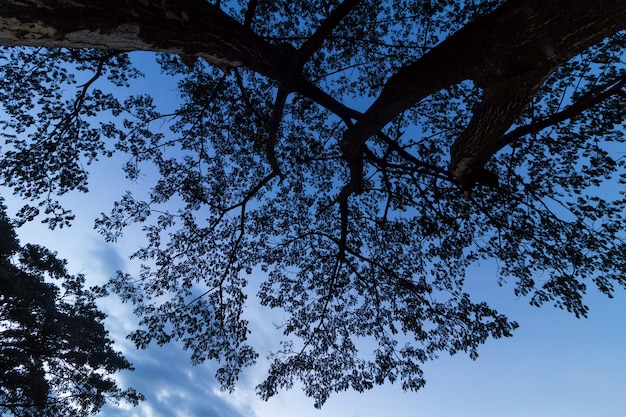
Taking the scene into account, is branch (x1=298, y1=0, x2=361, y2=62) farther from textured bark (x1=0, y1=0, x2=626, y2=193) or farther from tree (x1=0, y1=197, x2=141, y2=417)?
tree (x1=0, y1=197, x2=141, y2=417)

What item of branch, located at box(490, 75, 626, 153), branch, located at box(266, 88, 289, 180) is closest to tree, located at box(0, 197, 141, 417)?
branch, located at box(266, 88, 289, 180)

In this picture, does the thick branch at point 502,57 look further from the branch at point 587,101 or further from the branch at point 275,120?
the branch at point 275,120

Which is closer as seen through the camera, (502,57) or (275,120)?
(502,57)

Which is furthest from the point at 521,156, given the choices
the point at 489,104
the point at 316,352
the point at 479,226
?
the point at 316,352

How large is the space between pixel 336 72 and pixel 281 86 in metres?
3.89

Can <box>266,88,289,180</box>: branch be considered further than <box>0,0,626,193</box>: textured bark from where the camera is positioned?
Yes

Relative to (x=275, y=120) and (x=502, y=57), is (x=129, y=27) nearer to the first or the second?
(x=502, y=57)

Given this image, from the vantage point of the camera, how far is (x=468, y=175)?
6.77 meters

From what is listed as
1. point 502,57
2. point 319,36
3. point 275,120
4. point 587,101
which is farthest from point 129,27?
point 587,101

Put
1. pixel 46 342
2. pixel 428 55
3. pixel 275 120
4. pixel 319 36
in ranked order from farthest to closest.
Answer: pixel 46 342 → pixel 275 120 → pixel 319 36 → pixel 428 55

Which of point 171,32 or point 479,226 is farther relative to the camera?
point 479,226

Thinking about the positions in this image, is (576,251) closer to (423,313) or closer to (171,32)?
(423,313)

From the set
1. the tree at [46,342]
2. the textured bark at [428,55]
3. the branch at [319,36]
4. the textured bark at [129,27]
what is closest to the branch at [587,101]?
the textured bark at [428,55]

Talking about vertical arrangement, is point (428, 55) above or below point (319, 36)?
below
